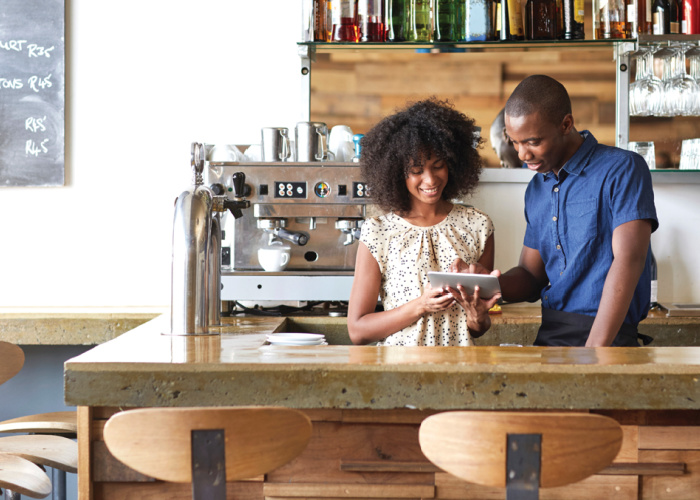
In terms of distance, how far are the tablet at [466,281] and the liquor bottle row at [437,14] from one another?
1448 mm

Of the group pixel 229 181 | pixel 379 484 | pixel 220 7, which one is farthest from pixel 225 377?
pixel 220 7

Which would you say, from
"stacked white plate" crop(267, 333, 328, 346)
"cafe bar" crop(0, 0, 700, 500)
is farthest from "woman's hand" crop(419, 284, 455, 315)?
"stacked white plate" crop(267, 333, 328, 346)

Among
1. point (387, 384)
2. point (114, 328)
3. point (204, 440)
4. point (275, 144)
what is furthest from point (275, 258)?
point (204, 440)

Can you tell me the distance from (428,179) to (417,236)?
15 centimetres

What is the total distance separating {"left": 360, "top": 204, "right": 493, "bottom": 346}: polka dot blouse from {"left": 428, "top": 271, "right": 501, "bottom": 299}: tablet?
6.9 inches

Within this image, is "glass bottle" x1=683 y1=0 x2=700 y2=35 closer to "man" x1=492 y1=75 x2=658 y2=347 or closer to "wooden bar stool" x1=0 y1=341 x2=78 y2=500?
"man" x1=492 y1=75 x2=658 y2=347

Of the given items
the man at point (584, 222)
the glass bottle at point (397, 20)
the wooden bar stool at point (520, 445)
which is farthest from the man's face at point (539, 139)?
the glass bottle at point (397, 20)

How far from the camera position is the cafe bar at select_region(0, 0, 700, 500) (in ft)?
4.42

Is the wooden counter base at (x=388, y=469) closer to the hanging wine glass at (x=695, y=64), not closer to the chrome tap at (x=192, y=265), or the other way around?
the chrome tap at (x=192, y=265)

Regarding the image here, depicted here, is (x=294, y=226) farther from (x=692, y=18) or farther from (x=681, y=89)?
(x=692, y=18)

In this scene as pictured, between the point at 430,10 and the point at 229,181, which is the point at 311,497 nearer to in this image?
the point at 229,181

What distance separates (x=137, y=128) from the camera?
10.4 ft

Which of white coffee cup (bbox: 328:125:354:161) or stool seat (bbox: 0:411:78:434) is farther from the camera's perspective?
white coffee cup (bbox: 328:125:354:161)

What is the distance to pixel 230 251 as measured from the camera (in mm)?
2740
